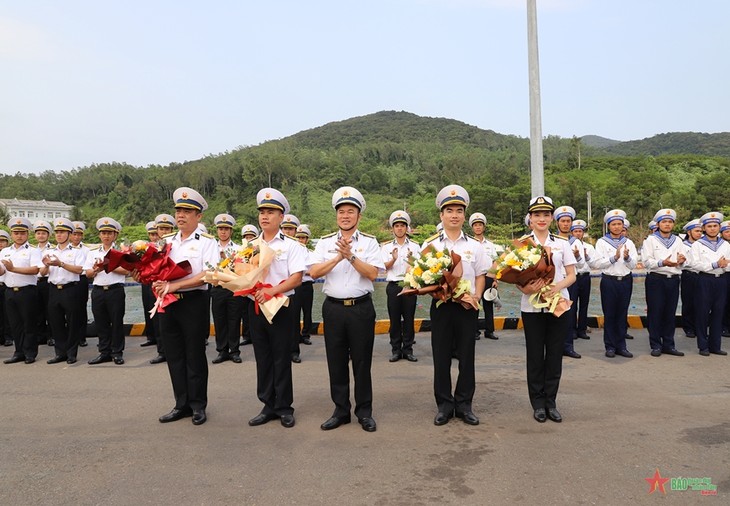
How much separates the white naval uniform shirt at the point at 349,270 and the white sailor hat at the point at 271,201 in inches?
21.6

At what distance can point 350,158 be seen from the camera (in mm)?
96562

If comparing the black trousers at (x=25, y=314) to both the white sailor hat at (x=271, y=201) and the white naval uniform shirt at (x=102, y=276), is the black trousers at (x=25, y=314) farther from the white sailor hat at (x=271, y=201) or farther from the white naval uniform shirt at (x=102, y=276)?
the white sailor hat at (x=271, y=201)

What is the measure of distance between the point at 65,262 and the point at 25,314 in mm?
859

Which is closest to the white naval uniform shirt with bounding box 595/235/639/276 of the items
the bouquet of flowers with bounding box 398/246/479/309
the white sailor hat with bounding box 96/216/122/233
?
the bouquet of flowers with bounding box 398/246/479/309

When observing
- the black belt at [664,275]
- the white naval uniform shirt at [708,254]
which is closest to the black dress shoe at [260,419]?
the black belt at [664,275]

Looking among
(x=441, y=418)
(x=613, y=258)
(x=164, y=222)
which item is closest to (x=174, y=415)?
(x=441, y=418)

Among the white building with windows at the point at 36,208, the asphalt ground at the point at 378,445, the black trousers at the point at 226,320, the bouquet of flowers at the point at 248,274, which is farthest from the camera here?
the white building with windows at the point at 36,208

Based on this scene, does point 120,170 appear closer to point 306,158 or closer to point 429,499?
point 306,158

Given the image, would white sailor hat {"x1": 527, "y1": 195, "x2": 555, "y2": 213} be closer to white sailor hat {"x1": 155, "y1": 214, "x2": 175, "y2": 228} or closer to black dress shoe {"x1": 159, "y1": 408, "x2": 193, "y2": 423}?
black dress shoe {"x1": 159, "y1": 408, "x2": 193, "y2": 423}

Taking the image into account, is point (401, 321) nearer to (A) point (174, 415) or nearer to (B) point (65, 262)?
(A) point (174, 415)

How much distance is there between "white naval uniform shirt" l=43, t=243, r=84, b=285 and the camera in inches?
256

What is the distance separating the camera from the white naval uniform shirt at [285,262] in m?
4.26

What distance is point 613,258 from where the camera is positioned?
634 cm

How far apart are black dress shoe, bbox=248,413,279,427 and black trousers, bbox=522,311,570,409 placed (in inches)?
92.2
